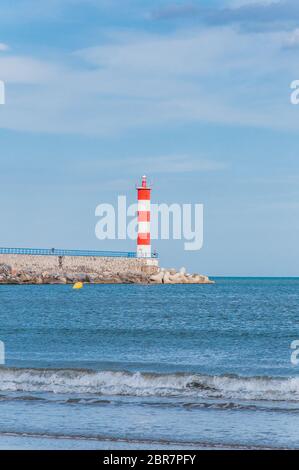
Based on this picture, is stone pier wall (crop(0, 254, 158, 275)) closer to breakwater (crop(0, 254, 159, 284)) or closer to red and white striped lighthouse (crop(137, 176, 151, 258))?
breakwater (crop(0, 254, 159, 284))

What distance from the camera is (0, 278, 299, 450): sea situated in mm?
10086

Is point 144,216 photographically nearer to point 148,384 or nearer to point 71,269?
point 71,269

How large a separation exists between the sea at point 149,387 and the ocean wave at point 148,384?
19 mm

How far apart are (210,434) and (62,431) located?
6.02ft

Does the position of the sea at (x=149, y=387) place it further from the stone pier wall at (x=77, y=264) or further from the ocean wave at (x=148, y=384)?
the stone pier wall at (x=77, y=264)

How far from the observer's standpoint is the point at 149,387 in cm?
1445

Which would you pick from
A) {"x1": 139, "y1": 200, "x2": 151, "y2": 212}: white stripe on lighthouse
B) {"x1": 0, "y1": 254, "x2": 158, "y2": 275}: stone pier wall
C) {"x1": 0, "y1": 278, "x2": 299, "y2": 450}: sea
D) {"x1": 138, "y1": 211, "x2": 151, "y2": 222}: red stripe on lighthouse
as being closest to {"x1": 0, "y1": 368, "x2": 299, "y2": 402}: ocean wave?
{"x1": 0, "y1": 278, "x2": 299, "y2": 450}: sea

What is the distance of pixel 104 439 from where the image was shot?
9914mm

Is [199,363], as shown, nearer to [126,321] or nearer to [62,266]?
[126,321]

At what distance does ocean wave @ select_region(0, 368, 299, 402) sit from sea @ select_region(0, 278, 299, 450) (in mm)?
19

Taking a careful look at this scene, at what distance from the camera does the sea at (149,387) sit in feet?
33.1

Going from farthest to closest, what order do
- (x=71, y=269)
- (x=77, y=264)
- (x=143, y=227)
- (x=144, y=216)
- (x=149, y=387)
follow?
(x=77, y=264) → (x=71, y=269) → (x=143, y=227) → (x=144, y=216) → (x=149, y=387)

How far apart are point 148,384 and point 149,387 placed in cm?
25

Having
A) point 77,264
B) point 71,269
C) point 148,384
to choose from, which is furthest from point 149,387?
point 77,264
